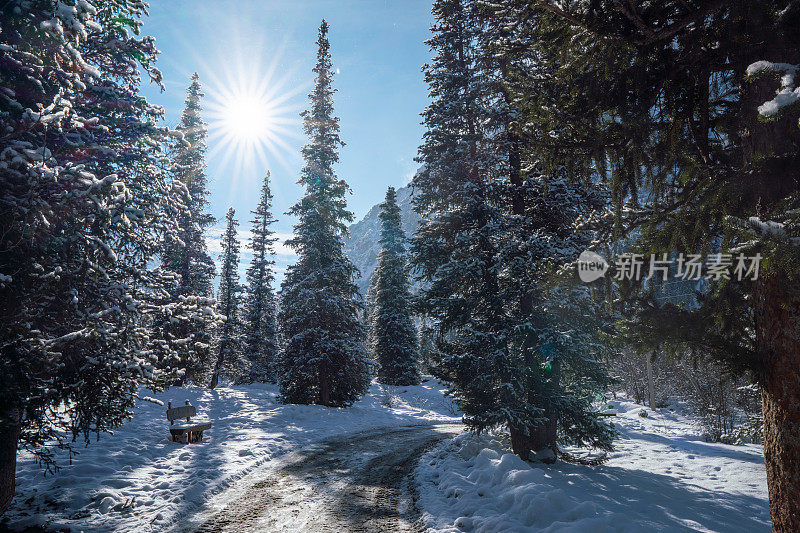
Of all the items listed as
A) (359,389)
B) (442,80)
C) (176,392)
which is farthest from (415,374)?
(442,80)

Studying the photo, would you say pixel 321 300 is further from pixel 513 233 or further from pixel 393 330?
pixel 393 330

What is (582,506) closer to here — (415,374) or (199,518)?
(199,518)

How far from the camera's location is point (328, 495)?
854 centimetres

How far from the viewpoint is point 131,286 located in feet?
26.7

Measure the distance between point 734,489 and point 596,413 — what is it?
3123 millimetres

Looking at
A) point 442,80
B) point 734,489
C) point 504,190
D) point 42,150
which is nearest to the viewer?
point 42,150

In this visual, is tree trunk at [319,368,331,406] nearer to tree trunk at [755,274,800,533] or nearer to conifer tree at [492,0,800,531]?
conifer tree at [492,0,800,531]

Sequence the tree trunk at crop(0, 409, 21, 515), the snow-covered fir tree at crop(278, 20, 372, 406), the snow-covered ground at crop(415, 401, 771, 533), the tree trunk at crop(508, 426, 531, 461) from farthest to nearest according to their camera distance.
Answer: the snow-covered fir tree at crop(278, 20, 372, 406), the tree trunk at crop(508, 426, 531, 461), the tree trunk at crop(0, 409, 21, 515), the snow-covered ground at crop(415, 401, 771, 533)

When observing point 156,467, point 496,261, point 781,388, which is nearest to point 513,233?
point 496,261

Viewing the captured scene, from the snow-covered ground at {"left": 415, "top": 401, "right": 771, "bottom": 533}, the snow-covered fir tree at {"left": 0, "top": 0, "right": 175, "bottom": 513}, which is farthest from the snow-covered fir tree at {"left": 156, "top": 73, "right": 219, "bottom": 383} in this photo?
the snow-covered ground at {"left": 415, "top": 401, "right": 771, "bottom": 533}

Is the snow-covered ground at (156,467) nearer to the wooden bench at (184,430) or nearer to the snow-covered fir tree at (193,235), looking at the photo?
the wooden bench at (184,430)

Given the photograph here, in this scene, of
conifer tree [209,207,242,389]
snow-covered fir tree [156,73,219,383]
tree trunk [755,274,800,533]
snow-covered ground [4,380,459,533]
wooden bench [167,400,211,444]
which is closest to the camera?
tree trunk [755,274,800,533]

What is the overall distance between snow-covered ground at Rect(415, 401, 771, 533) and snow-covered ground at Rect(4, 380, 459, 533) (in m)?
5.02

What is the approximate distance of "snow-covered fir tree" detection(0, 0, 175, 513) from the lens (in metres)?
5.82
